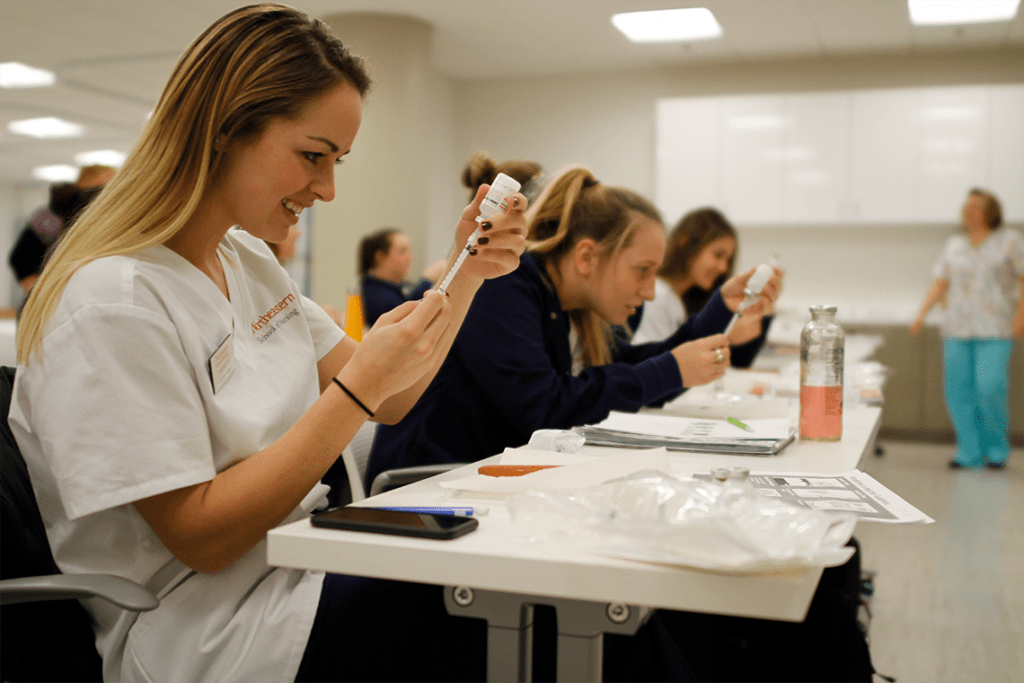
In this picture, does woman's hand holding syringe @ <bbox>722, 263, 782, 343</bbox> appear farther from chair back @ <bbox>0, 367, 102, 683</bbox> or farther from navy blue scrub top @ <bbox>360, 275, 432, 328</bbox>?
navy blue scrub top @ <bbox>360, 275, 432, 328</bbox>

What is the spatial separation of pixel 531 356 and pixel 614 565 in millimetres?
914

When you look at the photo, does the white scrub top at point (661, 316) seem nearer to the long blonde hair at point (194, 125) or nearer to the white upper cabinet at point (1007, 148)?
the long blonde hair at point (194, 125)

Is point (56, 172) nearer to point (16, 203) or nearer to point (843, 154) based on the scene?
point (16, 203)

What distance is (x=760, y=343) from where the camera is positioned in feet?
9.23

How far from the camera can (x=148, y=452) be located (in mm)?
870

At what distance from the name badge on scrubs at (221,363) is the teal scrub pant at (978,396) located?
4.86 metres

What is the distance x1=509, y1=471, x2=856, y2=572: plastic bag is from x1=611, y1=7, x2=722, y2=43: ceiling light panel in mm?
4924

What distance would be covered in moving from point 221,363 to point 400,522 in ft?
1.21

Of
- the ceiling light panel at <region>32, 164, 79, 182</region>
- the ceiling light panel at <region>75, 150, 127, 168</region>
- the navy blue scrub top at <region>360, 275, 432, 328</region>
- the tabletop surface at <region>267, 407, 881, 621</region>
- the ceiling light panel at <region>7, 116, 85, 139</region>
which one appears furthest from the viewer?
the ceiling light panel at <region>32, 164, 79, 182</region>

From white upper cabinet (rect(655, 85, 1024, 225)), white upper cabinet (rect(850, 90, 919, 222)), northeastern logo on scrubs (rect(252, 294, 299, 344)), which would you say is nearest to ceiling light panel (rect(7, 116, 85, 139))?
white upper cabinet (rect(655, 85, 1024, 225))

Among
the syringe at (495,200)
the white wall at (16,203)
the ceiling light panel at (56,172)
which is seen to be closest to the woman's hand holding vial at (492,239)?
the syringe at (495,200)

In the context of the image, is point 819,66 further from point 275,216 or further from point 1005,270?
point 275,216

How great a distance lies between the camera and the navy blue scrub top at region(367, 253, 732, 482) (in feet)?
5.11

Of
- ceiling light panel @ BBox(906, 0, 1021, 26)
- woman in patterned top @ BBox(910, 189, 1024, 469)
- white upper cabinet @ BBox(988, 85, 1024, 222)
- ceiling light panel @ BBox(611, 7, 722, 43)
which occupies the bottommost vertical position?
woman in patterned top @ BBox(910, 189, 1024, 469)
